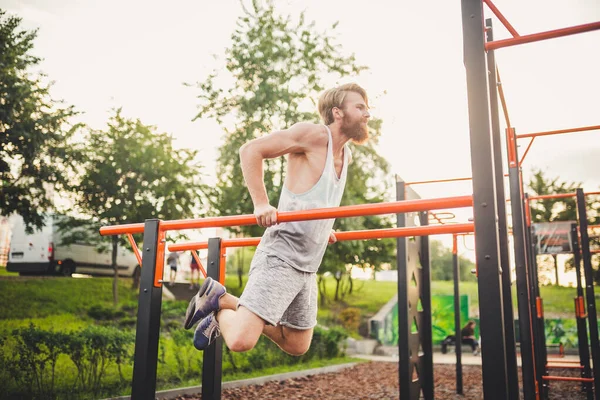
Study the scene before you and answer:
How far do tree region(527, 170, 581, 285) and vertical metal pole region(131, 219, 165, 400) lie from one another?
64.3 feet

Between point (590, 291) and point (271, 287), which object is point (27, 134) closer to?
point (271, 287)

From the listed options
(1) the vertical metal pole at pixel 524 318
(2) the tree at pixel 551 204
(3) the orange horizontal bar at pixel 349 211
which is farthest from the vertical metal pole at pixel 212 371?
(2) the tree at pixel 551 204

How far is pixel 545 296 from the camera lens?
68.3 ft

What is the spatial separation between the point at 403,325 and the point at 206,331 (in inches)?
91.3

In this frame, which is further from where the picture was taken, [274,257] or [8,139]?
[8,139]

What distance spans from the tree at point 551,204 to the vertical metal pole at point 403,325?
→ 1722 centimetres

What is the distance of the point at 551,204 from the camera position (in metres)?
19.9

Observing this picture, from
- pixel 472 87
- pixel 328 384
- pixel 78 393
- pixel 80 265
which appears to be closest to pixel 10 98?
pixel 80 265

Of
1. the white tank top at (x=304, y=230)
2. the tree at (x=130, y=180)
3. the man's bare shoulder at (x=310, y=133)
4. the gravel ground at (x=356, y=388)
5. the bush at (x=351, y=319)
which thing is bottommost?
the gravel ground at (x=356, y=388)

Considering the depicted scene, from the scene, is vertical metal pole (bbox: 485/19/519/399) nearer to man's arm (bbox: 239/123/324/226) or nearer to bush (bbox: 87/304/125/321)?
man's arm (bbox: 239/123/324/226)

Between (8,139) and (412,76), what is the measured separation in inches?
385

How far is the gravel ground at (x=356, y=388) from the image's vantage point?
6191mm

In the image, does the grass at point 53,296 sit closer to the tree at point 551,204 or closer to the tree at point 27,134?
the tree at point 27,134

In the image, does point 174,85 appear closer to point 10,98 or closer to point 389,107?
point 10,98
